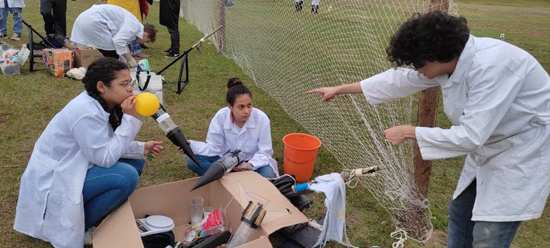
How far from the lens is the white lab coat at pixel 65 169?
2.38 m

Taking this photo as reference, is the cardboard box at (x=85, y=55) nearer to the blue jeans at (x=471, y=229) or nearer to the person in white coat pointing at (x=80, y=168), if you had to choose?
the person in white coat pointing at (x=80, y=168)

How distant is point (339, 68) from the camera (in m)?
5.00

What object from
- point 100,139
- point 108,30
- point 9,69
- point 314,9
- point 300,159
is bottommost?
point 9,69

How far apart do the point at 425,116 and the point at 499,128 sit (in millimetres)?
973

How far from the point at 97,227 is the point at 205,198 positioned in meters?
0.77

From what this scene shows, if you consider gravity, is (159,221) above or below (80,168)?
below

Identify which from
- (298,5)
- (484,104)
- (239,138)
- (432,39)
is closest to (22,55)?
(298,5)

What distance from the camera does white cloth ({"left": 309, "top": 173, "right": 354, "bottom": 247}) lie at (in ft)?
8.05

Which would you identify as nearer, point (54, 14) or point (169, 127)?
point (169, 127)

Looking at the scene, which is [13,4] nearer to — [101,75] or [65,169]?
[101,75]

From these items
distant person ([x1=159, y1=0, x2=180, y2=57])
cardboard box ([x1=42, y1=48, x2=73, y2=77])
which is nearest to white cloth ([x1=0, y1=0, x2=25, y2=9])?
cardboard box ([x1=42, y1=48, x2=73, y2=77])

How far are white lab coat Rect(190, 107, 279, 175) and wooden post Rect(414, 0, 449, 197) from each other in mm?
1028

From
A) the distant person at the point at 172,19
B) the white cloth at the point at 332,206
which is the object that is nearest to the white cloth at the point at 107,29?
the distant person at the point at 172,19

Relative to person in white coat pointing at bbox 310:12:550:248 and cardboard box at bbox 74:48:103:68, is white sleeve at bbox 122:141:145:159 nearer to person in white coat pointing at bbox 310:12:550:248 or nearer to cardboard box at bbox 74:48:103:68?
person in white coat pointing at bbox 310:12:550:248
